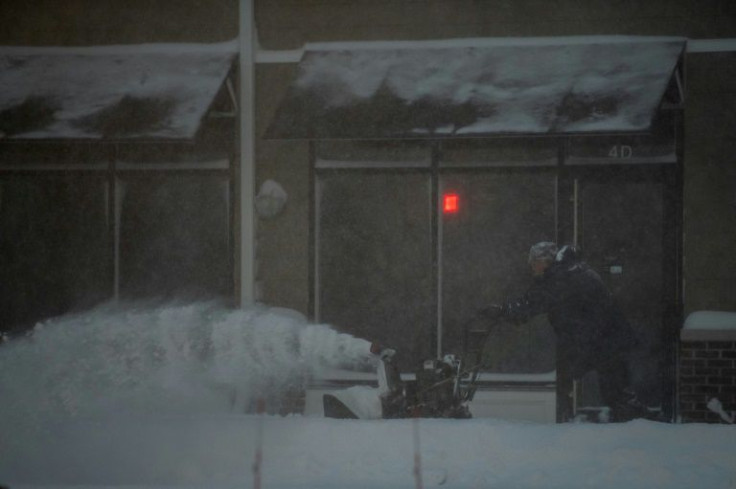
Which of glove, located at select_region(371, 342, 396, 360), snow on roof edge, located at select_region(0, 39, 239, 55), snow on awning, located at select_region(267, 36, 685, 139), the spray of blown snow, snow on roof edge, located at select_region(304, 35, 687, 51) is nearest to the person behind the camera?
glove, located at select_region(371, 342, 396, 360)

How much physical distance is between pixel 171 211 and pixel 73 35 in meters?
2.36

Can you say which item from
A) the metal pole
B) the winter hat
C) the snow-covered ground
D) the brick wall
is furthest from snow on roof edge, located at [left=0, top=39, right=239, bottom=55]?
the brick wall

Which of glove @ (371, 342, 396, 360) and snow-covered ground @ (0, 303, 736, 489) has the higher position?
glove @ (371, 342, 396, 360)

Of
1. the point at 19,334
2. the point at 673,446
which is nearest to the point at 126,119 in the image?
the point at 19,334

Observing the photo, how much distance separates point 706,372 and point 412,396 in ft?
12.7

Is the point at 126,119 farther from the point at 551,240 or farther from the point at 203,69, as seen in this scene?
the point at 551,240

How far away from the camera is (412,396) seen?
804 centimetres

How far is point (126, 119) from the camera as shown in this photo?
10.7 meters

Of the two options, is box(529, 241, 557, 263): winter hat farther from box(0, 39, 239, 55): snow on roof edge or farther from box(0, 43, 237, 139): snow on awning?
box(0, 39, 239, 55): snow on roof edge

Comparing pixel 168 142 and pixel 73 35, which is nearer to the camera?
pixel 168 142

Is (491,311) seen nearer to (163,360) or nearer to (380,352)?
(380,352)

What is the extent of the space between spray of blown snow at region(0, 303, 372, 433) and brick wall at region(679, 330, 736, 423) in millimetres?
3359

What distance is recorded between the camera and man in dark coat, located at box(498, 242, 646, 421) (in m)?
9.31

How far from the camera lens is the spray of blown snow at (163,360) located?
28.4 ft
